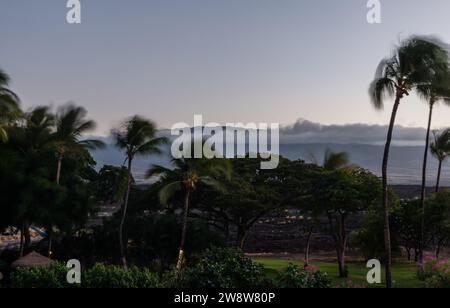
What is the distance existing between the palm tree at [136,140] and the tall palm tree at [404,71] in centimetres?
1206

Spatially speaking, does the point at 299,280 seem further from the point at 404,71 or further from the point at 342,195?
the point at 342,195

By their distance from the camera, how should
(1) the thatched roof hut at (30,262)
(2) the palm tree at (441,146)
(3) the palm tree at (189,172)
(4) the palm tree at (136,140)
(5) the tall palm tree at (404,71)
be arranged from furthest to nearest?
(2) the palm tree at (441,146), (4) the palm tree at (136,140), (3) the palm tree at (189,172), (1) the thatched roof hut at (30,262), (5) the tall palm tree at (404,71)

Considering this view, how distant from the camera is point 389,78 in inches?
690

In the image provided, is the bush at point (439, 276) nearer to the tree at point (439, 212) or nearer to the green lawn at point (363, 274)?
the green lawn at point (363, 274)

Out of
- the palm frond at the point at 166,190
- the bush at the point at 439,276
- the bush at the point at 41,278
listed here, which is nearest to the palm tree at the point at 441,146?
the bush at the point at 439,276

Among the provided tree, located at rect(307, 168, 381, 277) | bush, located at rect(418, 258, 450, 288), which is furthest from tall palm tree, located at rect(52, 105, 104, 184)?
bush, located at rect(418, 258, 450, 288)

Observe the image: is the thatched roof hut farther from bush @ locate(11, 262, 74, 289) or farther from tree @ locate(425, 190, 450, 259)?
tree @ locate(425, 190, 450, 259)

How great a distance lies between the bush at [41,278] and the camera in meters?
14.0

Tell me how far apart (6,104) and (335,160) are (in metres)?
18.0

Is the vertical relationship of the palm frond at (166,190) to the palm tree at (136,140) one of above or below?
below

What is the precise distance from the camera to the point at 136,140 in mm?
25891

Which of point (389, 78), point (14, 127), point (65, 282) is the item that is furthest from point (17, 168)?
point (389, 78)
